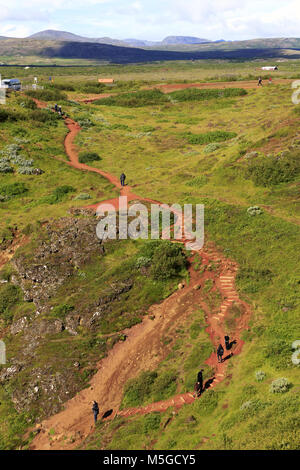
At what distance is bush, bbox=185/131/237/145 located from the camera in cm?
5353

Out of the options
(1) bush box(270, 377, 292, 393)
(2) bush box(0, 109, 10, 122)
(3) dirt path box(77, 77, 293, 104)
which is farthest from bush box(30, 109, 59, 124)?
(1) bush box(270, 377, 292, 393)

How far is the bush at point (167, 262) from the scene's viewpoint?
24844mm

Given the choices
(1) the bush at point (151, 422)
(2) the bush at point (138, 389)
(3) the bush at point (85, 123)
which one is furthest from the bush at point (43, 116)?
(1) the bush at point (151, 422)

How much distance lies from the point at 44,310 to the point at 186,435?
13.7 meters

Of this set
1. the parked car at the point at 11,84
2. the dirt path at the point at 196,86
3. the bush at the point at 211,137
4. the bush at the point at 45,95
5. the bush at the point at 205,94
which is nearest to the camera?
the bush at the point at 211,137

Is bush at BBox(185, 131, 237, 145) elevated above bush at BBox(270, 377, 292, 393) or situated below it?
above

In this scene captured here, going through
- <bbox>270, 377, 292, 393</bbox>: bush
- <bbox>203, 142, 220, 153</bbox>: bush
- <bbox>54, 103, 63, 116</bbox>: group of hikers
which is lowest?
<bbox>270, 377, 292, 393</bbox>: bush

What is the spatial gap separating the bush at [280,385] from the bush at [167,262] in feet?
35.9

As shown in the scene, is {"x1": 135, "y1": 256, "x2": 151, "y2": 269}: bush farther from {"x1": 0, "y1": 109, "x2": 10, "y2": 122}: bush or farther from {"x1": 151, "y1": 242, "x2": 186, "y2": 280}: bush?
{"x1": 0, "y1": 109, "x2": 10, "y2": 122}: bush

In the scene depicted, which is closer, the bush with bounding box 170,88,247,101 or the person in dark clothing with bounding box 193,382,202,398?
the person in dark clothing with bounding box 193,382,202,398

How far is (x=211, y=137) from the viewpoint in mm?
54219

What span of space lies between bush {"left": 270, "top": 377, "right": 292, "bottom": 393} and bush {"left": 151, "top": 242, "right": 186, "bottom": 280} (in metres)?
10.9

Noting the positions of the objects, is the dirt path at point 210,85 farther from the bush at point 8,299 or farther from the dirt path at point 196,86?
the bush at point 8,299
